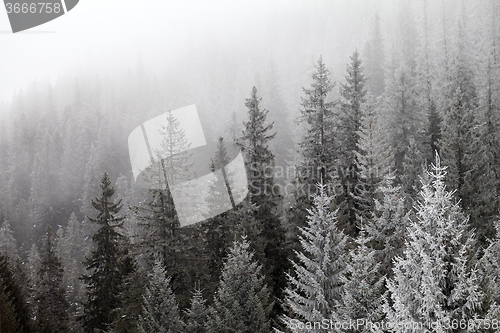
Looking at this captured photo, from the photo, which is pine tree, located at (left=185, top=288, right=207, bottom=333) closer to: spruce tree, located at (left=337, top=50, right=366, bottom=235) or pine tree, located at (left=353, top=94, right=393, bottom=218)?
pine tree, located at (left=353, top=94, right=393, bottom=218)

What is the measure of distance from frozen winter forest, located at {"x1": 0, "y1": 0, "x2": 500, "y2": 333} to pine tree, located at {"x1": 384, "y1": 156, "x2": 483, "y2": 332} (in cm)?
5

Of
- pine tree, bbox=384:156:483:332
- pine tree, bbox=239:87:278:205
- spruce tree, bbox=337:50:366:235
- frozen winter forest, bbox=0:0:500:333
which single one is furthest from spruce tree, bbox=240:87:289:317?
pine tree, bbox=384:156:483:332

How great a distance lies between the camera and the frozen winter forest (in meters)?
12.1

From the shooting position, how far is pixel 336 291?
12.6 m

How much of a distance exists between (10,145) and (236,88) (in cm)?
6842

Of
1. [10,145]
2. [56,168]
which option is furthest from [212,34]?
[10,145]

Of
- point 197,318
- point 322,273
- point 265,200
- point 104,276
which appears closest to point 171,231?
point 197,318

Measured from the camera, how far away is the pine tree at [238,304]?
14.6 metres

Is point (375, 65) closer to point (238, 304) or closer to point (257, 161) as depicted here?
point (257, 161)

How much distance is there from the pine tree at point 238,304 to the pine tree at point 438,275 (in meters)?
7.17

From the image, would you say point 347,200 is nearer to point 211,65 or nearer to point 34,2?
point 34,2

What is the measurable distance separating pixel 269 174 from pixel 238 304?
10.6 metres

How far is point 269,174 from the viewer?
24.1m

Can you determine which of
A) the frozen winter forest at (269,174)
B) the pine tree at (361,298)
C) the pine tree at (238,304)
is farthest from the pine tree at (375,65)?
the pine tree at (361,298)
